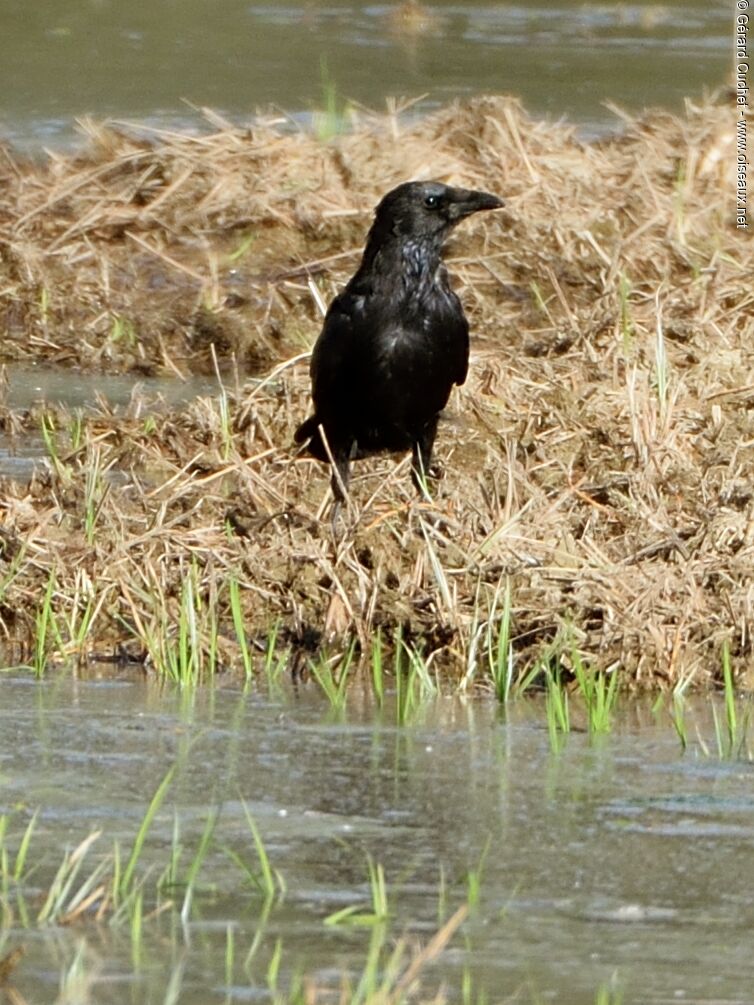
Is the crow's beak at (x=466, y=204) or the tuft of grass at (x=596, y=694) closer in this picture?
the tuft of grass at (x=596, y=694)

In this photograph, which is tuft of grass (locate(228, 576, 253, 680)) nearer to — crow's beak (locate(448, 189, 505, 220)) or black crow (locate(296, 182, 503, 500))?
black crow (locate(296, 182, 503, 500))

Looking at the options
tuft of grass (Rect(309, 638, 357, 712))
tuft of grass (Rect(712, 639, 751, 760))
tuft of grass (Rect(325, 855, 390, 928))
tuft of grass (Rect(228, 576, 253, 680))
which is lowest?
tuft of grass (Rect(325, 855, 390, 928))

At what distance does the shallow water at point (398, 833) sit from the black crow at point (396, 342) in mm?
1339

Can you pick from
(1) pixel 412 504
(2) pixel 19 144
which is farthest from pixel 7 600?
(2) pixel 19 144

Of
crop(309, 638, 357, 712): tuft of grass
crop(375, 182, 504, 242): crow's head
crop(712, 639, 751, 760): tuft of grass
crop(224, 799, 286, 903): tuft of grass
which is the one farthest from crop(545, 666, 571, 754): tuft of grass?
crop(375, 182, 504, 242): crow's head

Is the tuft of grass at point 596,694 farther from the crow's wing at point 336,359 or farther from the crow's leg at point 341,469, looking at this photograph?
the crow's wing at point 336,359

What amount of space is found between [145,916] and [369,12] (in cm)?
1298

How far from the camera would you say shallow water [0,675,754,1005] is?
314 cm

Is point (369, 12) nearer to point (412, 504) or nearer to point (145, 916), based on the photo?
point (412, 504)

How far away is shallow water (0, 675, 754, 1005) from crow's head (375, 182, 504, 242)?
1841 millimetres

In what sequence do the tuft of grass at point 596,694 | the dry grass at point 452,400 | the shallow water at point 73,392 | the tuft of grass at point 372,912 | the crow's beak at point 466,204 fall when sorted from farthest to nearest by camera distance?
the shallow water at point 73,392 < the crow's beak at point 466,204 < the dry grass at point 452,400 < the tuft of grass at point 596,694 < the tuft of grass at point 372,912

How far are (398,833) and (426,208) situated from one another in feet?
9.59

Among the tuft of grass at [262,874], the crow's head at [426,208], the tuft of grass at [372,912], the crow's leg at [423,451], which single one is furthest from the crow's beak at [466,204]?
the tuft of grass at [372,912]

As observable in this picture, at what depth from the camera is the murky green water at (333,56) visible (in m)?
12.2
